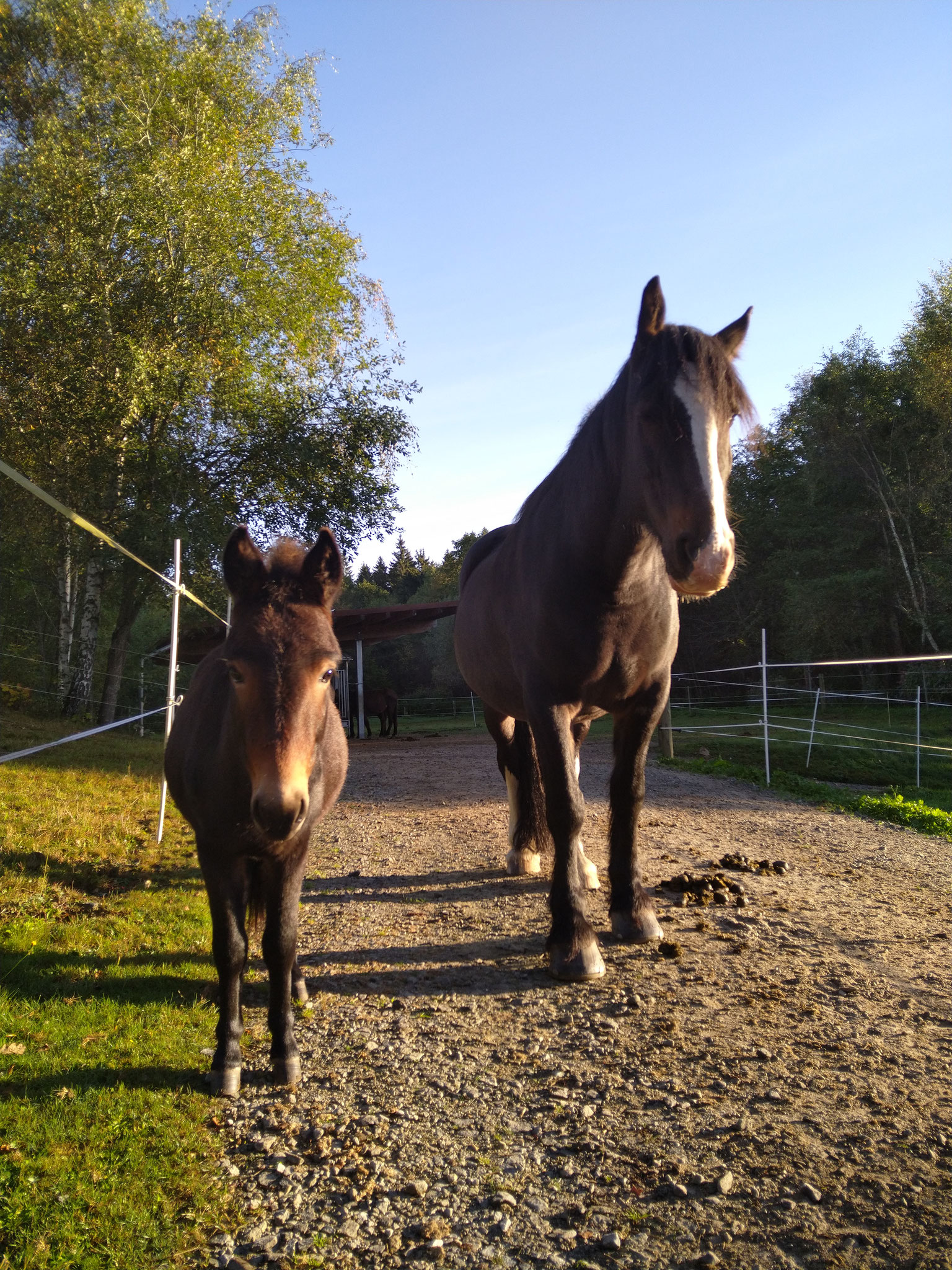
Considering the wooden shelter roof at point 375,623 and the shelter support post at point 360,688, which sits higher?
the wooden shelter roof at point 375,623

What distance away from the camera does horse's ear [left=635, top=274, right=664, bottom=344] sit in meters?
3.40

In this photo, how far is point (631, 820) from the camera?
4.17 m

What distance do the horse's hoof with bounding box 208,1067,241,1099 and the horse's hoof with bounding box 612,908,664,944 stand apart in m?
2.11

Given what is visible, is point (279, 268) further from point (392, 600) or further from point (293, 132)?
point (392, 600)

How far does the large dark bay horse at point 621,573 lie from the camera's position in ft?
10.2

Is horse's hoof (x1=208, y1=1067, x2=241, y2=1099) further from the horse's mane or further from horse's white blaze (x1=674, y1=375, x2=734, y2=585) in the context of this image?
the horse's mane

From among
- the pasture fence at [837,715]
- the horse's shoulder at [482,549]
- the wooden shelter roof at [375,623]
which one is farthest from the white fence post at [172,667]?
the wooden shelter roof at [375,623]

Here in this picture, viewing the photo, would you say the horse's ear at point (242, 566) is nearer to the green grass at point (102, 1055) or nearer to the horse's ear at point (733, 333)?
the green grass at point (102, 1055)

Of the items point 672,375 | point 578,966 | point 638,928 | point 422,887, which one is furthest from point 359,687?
point 672,375

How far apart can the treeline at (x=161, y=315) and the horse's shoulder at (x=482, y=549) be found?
33.9 ft

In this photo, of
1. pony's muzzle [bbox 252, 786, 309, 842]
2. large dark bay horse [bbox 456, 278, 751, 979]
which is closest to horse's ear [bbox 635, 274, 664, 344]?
large dark bay horse [bbox 456, 278, 751, 979]

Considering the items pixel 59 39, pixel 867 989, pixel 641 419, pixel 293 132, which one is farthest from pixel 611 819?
pixel 59 39

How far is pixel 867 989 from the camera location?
3.29 meters

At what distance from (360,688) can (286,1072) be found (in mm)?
Answer: 20516
